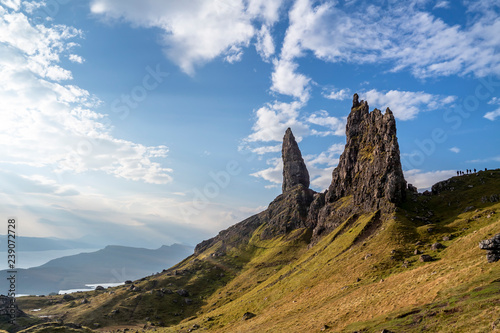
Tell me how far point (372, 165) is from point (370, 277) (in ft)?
303

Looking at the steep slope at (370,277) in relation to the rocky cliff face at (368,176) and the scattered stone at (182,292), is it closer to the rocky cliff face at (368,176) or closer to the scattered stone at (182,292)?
the rocky cliff face at (368,176)

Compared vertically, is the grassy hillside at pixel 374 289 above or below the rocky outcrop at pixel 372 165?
below

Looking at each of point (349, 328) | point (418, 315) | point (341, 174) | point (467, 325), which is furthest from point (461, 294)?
point (341, 174)

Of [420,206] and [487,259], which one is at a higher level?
[420,206]

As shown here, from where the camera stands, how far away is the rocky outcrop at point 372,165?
137 metres

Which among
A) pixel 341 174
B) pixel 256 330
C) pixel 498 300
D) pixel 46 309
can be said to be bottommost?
pixel 46 309

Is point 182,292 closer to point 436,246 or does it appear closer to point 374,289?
point 374,289

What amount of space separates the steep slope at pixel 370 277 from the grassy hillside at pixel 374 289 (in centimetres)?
35

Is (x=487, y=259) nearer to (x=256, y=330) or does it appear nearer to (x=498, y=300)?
(x=498, y=300)

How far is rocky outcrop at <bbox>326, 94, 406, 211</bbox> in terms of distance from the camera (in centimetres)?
13725

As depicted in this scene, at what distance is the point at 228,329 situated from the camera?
8769 centimetres

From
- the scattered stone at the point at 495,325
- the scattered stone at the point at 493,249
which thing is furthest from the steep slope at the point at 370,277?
the scattered stone at the point at 493,249

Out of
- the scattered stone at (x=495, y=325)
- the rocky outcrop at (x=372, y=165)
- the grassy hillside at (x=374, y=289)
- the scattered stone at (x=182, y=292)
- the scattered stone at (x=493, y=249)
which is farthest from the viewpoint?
the scattered stone at (x=182, y=292)

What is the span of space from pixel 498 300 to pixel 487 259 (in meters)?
18.4
